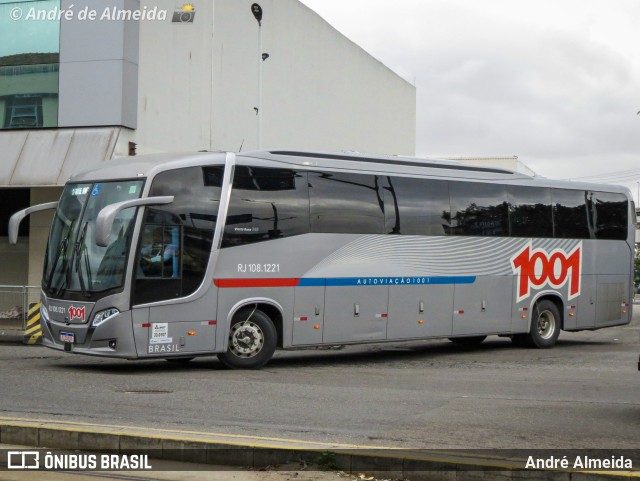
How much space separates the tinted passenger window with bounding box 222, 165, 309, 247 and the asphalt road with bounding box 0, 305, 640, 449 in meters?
2.32

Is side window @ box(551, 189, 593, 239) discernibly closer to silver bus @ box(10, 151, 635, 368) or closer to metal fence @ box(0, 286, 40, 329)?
silver bus @ box(10, 151, 635, 368)

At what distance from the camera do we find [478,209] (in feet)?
68.5

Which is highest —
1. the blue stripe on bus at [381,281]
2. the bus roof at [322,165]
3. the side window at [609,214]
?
the bus roof at [322,165]

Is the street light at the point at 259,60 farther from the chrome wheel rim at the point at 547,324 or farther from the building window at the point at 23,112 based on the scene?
the chrome wheel rim at the point at 547,324

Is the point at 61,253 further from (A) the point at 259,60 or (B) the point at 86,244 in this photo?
(A) the point at 259,60

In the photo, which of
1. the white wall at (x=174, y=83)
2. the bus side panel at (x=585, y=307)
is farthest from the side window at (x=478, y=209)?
the white wall at (x=174, y=83)

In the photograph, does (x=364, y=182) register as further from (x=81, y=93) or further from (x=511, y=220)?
(x=81, y=93)

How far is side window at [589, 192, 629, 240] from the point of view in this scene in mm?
23531

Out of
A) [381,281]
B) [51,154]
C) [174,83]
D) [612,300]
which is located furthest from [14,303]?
[612,300]

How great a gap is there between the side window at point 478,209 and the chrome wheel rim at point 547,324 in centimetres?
247

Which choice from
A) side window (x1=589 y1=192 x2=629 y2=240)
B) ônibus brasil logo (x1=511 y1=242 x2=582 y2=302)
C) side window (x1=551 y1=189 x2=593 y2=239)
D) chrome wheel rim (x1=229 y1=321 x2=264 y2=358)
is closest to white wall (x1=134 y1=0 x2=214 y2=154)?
ônibus brasil logo (x1=511 y1=242 x2=582 y2=302)

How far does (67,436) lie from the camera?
30.1 ft

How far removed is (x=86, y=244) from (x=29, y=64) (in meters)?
14.5

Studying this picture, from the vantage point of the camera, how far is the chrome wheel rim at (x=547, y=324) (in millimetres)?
22625
